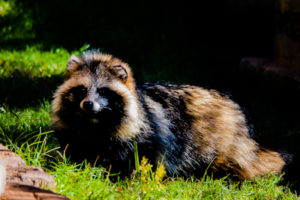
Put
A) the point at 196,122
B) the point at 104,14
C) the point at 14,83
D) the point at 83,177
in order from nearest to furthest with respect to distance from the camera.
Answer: the point at 83,177
the point at 196,122
the point at 14,83
the point at 104,14

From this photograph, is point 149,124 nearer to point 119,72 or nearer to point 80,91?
point 119,72

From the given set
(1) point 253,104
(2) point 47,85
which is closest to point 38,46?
(2) point 47,85

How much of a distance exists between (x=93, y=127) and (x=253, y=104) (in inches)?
120

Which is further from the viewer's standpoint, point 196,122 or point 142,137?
point 196,122

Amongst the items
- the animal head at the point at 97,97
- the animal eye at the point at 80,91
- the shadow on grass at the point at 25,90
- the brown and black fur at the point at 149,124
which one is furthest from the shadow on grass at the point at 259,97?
the animal eye at the point at 80,91

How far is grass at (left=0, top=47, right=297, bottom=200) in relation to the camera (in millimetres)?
3330

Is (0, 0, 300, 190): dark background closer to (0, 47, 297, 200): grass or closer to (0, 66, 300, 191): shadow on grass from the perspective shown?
(0, 66, 300, 191): shadow on grass

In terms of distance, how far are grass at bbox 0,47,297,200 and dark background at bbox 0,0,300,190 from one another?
1531 mm

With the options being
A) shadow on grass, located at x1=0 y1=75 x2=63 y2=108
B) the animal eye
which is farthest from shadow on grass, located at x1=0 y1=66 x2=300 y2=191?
the animal eye

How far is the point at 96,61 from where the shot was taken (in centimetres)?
405

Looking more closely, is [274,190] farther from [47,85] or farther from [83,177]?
[47,85]

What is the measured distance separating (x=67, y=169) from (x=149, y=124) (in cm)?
91

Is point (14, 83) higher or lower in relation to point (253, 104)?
higher

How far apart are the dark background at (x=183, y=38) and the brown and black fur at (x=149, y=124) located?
5.06 feet
